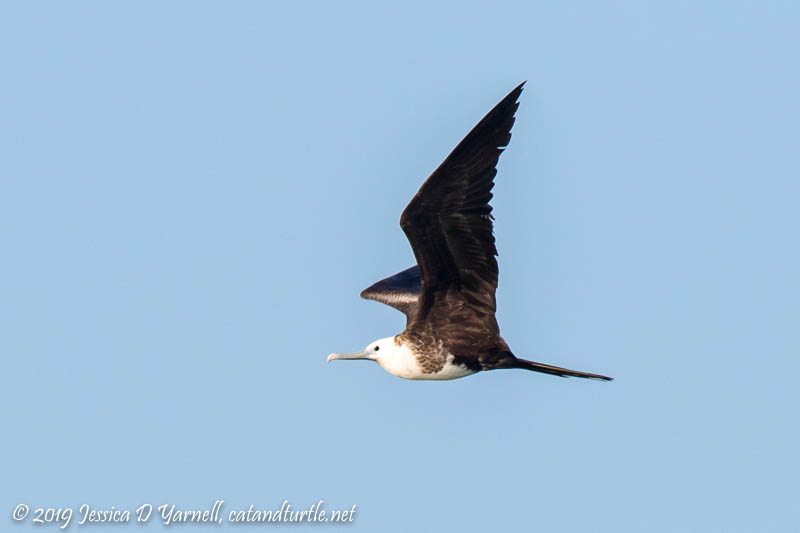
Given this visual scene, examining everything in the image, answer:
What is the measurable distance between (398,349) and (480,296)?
0.82 m

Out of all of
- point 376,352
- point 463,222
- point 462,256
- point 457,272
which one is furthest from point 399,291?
point 463,222

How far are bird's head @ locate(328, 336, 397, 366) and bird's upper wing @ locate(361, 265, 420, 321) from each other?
121 centimetres

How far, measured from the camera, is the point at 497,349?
10.6 m

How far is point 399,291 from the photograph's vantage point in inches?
498

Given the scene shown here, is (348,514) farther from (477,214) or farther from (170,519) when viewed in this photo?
(477,214)

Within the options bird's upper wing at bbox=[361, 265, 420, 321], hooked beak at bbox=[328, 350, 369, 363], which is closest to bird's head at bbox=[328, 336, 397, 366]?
hooked beak at bbox=[328, 350, 369, 363]

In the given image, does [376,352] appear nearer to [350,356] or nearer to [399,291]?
[350,356]

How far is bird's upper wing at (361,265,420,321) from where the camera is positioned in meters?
12.5

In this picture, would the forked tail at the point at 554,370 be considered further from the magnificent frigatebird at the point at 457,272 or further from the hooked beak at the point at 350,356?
the hooked beak at the point at 350,356

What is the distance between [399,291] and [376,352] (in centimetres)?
168

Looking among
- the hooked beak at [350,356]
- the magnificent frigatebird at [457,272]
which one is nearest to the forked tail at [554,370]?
the magnificent frigatebird at [457,272]

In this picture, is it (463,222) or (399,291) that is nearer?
(463,222)

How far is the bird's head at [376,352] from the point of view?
432 inches

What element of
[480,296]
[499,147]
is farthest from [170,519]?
[499,147]
